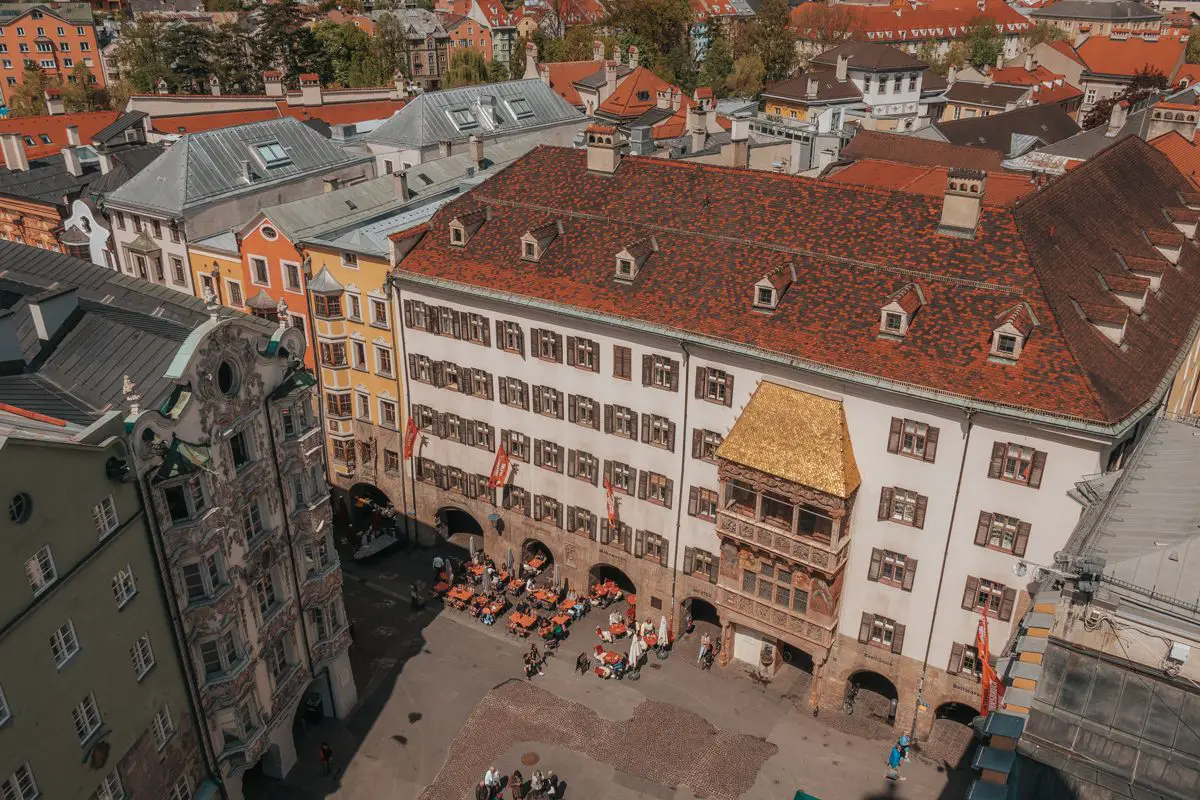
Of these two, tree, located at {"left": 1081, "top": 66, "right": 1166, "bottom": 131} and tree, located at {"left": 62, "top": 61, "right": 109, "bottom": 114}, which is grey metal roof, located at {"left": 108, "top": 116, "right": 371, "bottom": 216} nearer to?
tree, located at {"left": 62, "top": 61, "right": 109, "bottom": 114}

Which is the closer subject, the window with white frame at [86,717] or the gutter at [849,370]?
the window with white frame at [86,717]

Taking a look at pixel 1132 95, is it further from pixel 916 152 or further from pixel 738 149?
pixel 738 149

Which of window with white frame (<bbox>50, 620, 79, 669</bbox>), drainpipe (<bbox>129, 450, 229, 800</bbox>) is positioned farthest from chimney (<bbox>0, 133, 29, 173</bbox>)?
window with white frame (<bbox>50, 620, 79, 669</bbox>)

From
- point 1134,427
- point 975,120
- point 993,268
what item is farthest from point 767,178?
point 975,120

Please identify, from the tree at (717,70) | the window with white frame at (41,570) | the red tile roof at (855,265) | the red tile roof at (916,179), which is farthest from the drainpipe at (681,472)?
the tree at (717,70)

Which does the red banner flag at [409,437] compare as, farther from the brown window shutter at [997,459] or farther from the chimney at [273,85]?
the chimney at [273,85]

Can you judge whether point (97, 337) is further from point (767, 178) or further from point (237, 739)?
point (767, 178)
